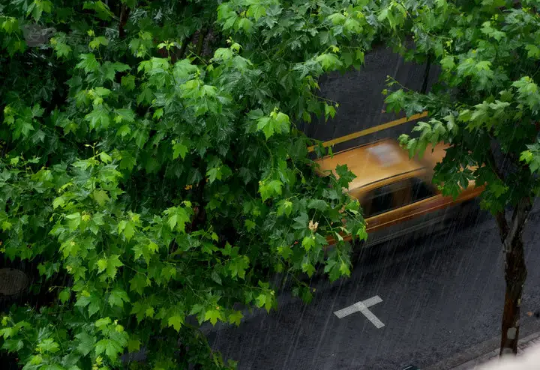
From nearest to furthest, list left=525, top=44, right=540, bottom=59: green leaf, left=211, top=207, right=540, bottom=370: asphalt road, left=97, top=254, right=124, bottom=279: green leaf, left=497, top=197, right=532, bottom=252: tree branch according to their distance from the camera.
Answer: left=97, top=254, right=124, bottom=279: green leaf < left=525, top=44, right=540, bottom=59: green leaf < left=497, top=197, right=532, bottom=252: tree branch < left=211, top=207, right=540, bottom=370: asphalt road

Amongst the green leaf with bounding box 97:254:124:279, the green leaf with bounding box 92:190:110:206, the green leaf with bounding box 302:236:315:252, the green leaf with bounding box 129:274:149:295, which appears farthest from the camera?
the green leaf with bounding box 302:236:315:252

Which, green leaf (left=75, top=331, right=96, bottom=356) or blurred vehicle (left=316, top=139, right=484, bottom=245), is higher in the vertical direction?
green leaf (left=75, top=331, right=96, bottom=356)

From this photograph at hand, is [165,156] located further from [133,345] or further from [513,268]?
[513,268]

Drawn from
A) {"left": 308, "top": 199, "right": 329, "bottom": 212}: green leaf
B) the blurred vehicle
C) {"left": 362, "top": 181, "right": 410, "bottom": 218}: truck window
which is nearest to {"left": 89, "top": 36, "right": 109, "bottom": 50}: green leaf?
{"left": 308, "top": 199, "right": 329, "bottom": 212}: green leaf

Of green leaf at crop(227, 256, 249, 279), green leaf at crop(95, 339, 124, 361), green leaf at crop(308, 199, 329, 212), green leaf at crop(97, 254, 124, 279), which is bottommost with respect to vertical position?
green leaf at crop(95, 339, 124, 361)

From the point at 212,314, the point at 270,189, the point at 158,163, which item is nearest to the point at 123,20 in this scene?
the point at 158,163

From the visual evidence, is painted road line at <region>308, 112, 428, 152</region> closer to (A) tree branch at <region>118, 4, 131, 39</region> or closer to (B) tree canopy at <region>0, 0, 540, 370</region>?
(B) tree canopy at <region>0, 0, 540, 370</region>
